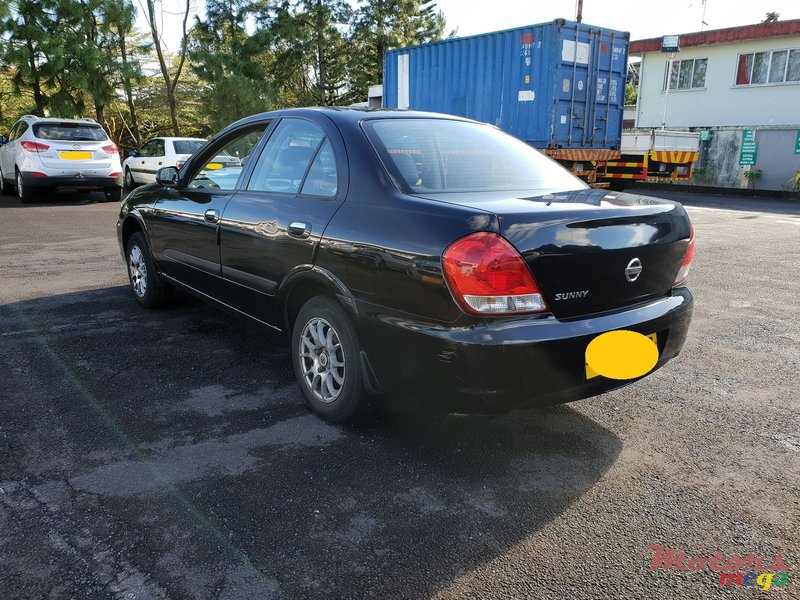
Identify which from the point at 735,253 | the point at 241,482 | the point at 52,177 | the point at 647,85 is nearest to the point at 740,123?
the point at 647,85

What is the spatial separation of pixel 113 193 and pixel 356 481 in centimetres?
1361

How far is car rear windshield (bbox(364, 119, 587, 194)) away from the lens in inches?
125

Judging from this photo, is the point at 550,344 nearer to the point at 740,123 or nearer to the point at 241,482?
the point at 241,482

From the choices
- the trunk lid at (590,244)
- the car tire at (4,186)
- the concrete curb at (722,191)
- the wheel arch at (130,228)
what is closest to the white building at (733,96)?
the concrete curb at (722,191)

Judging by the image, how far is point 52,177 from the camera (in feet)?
42.3

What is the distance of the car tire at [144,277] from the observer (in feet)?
17.0

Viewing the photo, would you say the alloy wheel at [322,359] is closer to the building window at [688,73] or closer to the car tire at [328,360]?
the car tire at [328,360]

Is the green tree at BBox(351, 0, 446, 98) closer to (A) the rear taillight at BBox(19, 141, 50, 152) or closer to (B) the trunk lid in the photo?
(A) the rear taillight at BBox(19, 141, 50, 152)

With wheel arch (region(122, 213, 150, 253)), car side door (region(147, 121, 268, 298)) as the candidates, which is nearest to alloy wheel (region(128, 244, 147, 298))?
wheel arch (region(122, 213, 150, 253))

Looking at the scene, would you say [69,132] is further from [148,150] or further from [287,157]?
[287,157]

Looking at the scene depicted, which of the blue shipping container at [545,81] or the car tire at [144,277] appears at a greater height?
the blue shipping container at [545,81]

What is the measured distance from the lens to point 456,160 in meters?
3.43

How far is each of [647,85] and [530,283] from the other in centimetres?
2491

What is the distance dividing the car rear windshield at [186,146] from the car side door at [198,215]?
10512 mm
